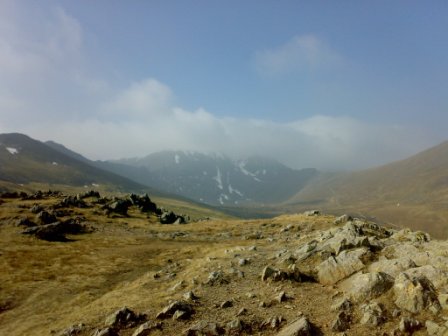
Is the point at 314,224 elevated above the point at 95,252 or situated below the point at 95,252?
above

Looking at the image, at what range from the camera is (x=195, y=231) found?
249ft

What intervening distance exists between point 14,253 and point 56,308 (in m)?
Answer: 24.1

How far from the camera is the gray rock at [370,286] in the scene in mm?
21953

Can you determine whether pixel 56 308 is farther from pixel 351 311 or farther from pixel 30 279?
pixel 351 311

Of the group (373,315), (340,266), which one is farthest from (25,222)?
(373,315)

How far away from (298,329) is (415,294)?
706 cm

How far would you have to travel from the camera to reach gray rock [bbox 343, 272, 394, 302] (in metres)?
22.0

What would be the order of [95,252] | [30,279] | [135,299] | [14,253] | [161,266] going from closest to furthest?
[135,299]
[30,279]
[161,266]
[14,253]
[95,252]

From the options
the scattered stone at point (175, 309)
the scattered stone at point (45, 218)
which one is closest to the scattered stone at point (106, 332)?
the scattered stone at point (175, 309)

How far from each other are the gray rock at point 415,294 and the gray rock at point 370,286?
0.69 m

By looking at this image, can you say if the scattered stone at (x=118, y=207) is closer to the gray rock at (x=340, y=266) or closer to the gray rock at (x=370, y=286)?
the gray rock at (x=340, y=266)

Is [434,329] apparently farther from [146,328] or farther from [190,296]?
[146,328]

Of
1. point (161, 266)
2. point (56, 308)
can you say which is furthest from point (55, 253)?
point (56, 308)

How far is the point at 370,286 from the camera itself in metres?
22.2
